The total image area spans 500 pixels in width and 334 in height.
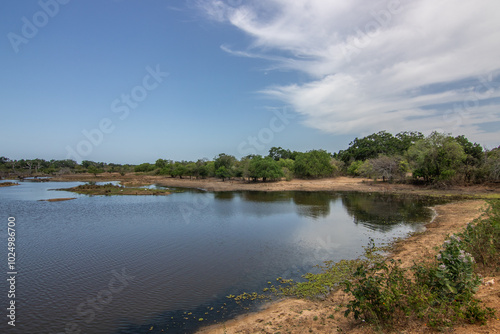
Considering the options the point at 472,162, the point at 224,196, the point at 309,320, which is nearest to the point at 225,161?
the point at 224,196

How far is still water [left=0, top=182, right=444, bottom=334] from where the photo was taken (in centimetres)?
896

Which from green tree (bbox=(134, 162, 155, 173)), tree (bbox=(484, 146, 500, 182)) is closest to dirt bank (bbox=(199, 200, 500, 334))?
tree (bbox=(484, 146, 500, 182))

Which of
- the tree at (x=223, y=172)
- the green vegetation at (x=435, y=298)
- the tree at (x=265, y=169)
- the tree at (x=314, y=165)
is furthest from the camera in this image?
the tree at (x=223, y=172)

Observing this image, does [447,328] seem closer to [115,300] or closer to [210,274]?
[210,274]

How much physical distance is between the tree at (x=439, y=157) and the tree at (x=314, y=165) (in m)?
22.3

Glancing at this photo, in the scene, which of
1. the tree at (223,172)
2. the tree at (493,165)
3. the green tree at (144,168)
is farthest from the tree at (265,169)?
the green tree at (144,168)

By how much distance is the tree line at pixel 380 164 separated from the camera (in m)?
38.7

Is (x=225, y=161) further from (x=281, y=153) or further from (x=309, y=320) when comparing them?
(x=309, y=320)

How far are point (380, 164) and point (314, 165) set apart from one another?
16439mm

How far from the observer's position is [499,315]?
5.31 meters

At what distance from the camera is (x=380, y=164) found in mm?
49125

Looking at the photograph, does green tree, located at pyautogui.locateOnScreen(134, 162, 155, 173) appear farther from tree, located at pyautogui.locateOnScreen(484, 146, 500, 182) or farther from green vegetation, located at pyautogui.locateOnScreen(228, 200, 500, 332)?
green vegetation, located at pyautogui.locateOnScreen(228, 200, 500, 332)

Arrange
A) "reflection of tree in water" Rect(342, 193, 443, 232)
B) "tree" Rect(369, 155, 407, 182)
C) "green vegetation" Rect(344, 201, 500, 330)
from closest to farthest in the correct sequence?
"green vegetation" Rect(344, 201, 500, 330), "reflection of tree in water" Rect(342, 193, 443, 232), "tree" Rect(369, 155, 407, 182)

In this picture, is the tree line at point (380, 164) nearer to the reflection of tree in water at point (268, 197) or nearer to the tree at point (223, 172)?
the tree at point (223, 172)
